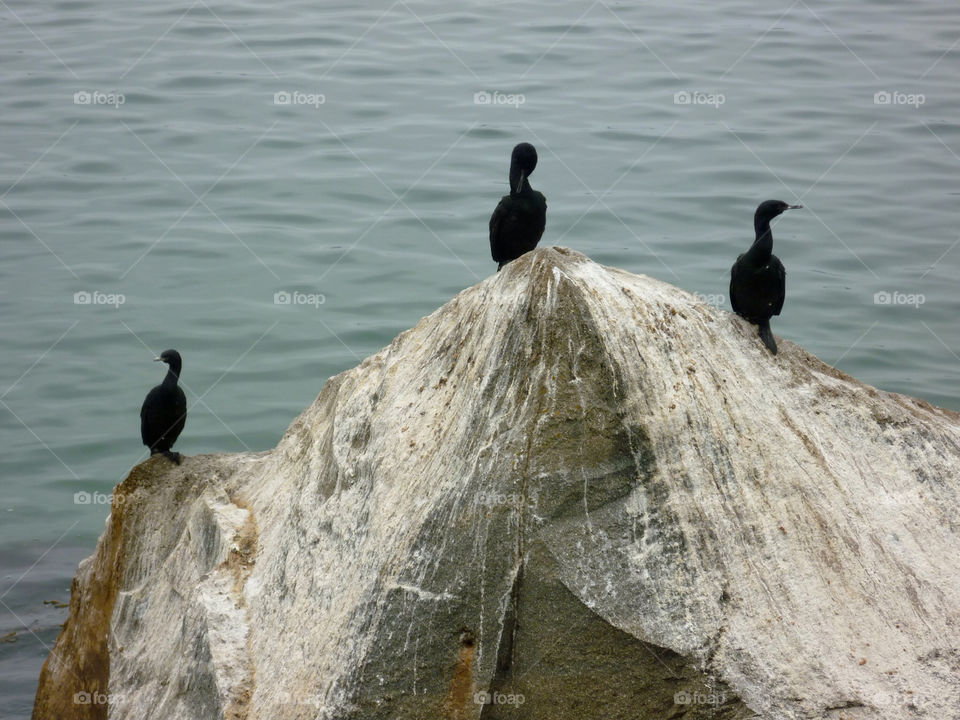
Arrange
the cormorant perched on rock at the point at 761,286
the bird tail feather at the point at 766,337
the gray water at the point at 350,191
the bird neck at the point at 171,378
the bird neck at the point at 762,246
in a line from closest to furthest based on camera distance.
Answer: the bird tail feather at the point at 766,337, the cormorant perched on rock at the point at 761,286, the bird neck at the point at 762,246, the bird neck at the point at 171,378, the gray water at the point at 350,191

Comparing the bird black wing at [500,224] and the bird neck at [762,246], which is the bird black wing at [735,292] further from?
the bird black wing at [500,224]

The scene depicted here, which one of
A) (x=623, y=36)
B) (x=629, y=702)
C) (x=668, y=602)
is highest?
(x=623, y=36)

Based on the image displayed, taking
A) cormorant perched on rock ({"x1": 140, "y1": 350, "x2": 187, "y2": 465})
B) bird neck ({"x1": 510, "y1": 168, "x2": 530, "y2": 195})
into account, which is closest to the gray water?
cormorant perched on rock ({"x1": 140, "y1": 350, "x2": 187, "y2": 465})

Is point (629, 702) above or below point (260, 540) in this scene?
below

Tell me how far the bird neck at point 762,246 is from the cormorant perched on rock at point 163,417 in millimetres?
3716

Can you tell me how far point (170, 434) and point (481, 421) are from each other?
3.20 meters

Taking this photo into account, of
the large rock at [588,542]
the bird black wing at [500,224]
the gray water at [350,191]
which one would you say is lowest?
the large rock at [588,542]

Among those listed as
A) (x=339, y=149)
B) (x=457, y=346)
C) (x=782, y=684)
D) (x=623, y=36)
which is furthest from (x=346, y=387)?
(x=623, y=36)

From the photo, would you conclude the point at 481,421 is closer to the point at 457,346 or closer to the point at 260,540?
the point at 457,346

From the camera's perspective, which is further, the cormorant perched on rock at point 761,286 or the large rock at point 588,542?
the cormorant perched on rock at point 761,286

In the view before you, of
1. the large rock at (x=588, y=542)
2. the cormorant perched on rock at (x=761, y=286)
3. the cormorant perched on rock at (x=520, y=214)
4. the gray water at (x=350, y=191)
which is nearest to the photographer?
the large rock at (x=588, y=542)

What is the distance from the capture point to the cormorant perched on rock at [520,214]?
7.21 metres

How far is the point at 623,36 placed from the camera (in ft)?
71.8

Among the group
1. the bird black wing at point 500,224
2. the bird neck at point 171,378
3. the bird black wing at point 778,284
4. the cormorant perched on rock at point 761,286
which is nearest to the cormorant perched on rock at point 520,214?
the bird black wing at point 500,224
